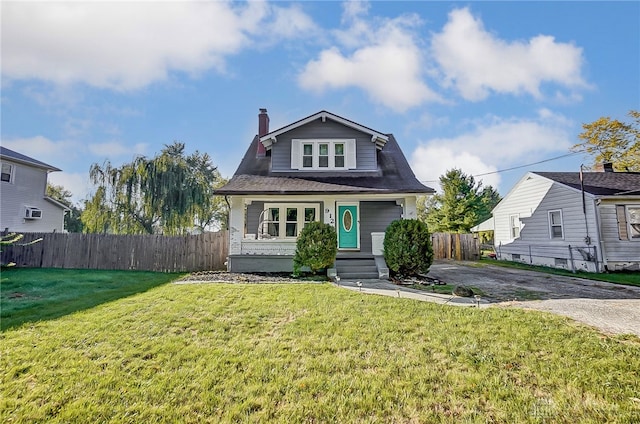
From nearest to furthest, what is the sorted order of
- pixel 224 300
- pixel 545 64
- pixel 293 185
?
pixel 224 300 → pixel 293 185 → pixel 545 64

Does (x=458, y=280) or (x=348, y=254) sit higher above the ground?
(x=348, y=254)

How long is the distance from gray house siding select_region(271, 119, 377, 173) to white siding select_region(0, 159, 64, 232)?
15.7 metres

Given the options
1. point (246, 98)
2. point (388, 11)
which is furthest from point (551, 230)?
point (246, 98)

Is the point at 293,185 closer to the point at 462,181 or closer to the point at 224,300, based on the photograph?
the point at 224,300

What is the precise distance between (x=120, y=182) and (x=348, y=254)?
1651 cm

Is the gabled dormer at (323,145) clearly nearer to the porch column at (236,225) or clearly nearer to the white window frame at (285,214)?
the white window frame at (285,214)

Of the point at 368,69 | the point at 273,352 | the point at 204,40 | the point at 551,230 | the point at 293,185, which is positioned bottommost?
the point at 273,352

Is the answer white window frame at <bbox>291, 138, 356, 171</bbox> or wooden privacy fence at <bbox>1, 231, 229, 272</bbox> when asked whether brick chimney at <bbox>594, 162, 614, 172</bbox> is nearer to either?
white window frame at <bbox>291, 138, 356, 171</bbox>

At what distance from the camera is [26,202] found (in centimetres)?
1716

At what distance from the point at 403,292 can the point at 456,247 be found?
1499 centimetres

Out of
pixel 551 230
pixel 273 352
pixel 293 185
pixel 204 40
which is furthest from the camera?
pixel 551 230

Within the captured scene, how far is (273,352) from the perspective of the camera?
12.9 feet

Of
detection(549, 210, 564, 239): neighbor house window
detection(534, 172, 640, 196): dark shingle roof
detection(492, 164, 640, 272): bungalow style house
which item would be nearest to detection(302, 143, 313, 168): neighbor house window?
detection(492, 164, 640, 272): bungalow style house

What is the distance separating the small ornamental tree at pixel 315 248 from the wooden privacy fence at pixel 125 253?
4387 millimetres
